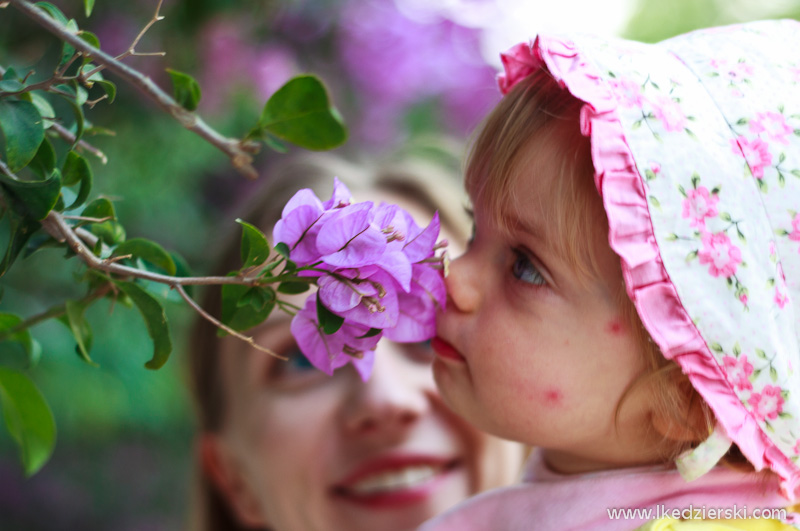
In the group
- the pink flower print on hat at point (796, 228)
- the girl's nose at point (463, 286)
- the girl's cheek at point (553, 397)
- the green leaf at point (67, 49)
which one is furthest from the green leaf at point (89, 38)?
the pink flower print on hat at point (796, 228)

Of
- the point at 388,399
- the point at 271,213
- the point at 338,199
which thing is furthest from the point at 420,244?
the point at 271,213

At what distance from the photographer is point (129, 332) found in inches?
79.4

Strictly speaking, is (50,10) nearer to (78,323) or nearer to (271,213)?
(78,323)

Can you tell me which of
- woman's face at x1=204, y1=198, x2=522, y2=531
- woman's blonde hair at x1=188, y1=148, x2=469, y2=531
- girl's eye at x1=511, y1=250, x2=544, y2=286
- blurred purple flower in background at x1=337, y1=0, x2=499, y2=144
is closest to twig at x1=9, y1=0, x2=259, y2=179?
girl's eye at x1=511, y1=250, x2=544, y2=286

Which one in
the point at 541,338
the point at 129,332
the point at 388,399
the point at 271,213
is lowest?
the point at 129,332

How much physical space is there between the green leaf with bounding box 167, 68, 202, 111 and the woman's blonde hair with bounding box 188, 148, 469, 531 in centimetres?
80

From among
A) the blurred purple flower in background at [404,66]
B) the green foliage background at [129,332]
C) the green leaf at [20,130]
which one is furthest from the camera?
the blurred purple flower in background at [404,66]

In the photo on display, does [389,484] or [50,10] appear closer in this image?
[50,10]

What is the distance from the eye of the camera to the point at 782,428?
0.76 meters

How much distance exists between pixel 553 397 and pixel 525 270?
0.15 metres

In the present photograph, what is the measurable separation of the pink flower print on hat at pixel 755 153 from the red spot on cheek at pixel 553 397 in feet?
1.00

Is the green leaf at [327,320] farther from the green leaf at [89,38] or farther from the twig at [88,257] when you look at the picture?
the green leaf at [89,38]

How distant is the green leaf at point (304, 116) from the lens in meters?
0.71

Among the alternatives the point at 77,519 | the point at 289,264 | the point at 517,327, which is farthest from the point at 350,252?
the point at 77,519
